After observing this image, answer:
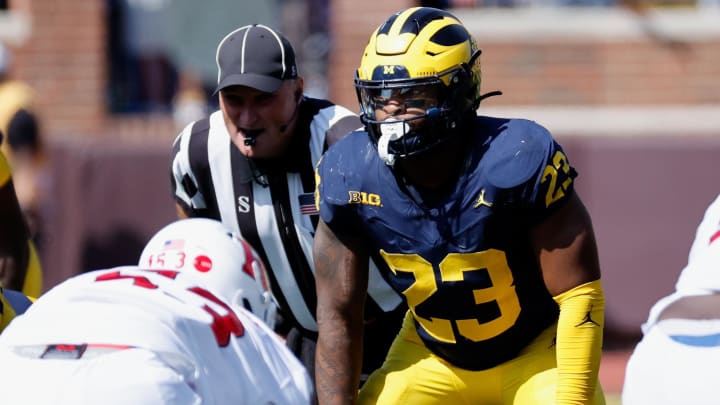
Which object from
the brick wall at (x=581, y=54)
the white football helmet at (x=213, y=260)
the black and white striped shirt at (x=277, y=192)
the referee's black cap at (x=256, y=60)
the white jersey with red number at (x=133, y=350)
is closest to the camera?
the white jersey with red number at (x=133, y=350)

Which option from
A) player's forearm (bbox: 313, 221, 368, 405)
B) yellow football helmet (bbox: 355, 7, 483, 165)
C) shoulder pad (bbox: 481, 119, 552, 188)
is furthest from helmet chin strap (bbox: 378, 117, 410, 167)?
player's forearm (bbox: 313, 221, 368, 405)

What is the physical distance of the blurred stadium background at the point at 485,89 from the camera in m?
8.37

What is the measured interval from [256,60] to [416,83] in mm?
1171

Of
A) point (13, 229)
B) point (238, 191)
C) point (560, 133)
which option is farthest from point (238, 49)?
point (560, 133)

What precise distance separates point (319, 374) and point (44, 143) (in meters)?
5.57

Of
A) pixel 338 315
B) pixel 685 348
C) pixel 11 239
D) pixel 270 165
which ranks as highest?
pixel 685 348

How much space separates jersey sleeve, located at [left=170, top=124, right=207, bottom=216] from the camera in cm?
470

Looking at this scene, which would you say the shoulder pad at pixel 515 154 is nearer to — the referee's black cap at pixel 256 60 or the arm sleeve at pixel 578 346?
the arm sleeve at pixel 578 346

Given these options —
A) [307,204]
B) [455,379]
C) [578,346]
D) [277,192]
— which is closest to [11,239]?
[277,192]

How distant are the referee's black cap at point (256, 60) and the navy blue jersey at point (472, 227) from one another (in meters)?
0.85

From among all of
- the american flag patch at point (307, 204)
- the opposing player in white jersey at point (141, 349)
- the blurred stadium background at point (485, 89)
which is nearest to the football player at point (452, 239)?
the opposing player in white jersey at point (141, 349)

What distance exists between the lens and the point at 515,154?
3.44 metres

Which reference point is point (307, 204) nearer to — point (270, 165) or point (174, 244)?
point (270, 165)

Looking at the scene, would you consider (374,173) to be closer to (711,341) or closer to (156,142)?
(711,341)
